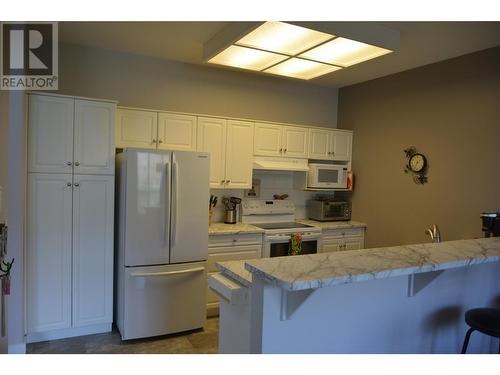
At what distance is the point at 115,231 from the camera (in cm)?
339

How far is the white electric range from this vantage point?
400 centimetres

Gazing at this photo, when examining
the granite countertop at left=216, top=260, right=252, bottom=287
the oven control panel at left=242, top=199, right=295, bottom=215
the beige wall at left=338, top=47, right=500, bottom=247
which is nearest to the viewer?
the granite countertop at left=216, top=260, right=252, bottom=287

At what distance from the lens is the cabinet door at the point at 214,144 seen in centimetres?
384

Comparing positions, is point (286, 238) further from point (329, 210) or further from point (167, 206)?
point (167, 206)

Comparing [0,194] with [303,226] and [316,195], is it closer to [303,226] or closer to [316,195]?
[303,226]

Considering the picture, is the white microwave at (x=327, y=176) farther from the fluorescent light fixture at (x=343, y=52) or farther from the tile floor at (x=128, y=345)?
the tile floor at (x=128, y=345)

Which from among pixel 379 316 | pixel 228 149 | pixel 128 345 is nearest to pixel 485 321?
pixel 379 316

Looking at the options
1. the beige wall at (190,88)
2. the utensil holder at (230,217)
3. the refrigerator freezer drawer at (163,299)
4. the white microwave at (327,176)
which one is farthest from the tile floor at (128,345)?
the beige wall at (190,88)

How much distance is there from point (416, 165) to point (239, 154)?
188cm

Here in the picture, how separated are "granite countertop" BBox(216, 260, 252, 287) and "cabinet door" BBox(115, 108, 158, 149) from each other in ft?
6.52

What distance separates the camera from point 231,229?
12.5 feet

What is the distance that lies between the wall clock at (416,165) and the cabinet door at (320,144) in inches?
37.1

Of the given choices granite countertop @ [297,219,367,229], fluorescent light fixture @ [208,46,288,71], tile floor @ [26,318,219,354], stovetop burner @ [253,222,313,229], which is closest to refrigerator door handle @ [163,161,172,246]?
tile floor @ [26,318,219,354]

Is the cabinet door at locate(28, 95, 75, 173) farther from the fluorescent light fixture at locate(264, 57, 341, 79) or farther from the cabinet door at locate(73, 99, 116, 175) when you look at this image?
the fluorescent light fixture at locate(264, 57, 341, 79)
